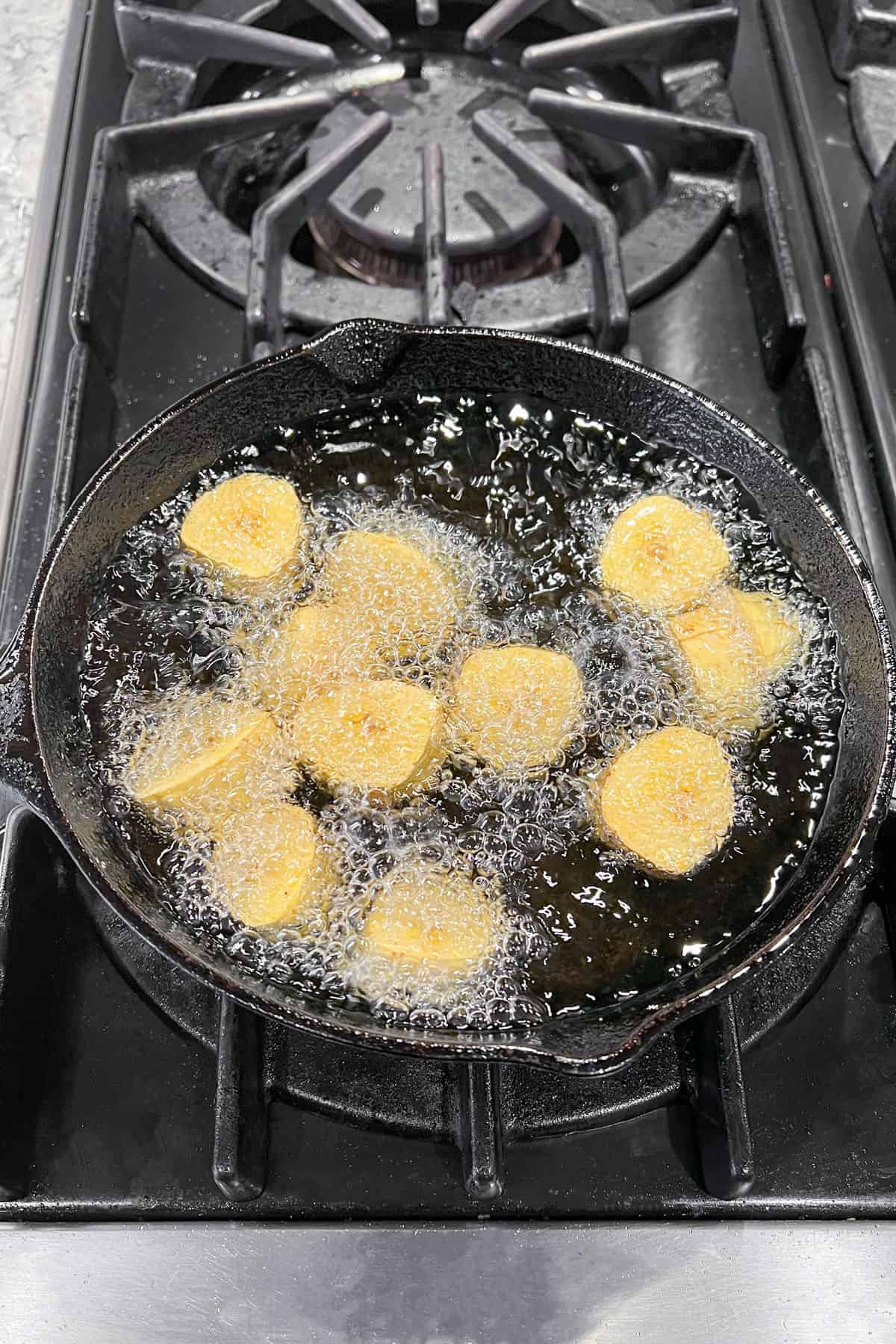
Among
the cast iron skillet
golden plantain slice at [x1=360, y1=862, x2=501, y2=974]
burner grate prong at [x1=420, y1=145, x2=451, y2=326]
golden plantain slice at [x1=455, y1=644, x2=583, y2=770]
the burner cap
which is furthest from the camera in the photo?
the burner cap

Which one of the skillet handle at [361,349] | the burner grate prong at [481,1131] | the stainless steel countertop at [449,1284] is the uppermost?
the skillet handle at [361,349]

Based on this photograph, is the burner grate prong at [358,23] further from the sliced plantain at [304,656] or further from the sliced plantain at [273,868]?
the sliced plantain at [273,868]

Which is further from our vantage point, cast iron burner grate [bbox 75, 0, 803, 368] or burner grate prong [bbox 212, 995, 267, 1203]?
cast iron burner grate [bbox 75, 0, 803, 368]

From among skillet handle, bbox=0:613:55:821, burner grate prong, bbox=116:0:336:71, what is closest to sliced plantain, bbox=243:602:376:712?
skillet handle, bbox=0:613:55:821

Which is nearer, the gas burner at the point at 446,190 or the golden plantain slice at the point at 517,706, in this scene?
the golden plantain slice at the point at 517,706

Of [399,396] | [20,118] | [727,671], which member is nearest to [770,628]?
[727,671]

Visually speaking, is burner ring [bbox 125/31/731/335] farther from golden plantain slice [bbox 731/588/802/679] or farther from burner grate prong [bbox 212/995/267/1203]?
burner grate prong [bbox 212/995/267/1203]

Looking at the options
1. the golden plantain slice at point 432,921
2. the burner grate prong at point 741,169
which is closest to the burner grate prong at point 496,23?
the burner grate prong at point 741,169
